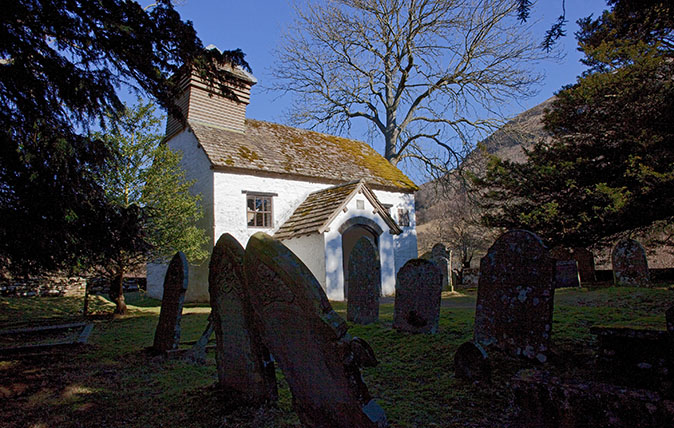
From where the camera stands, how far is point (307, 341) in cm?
283

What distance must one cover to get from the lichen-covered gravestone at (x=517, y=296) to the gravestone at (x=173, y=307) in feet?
13.8

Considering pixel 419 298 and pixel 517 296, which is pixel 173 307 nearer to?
pixel 419 298

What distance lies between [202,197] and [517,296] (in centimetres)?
1233

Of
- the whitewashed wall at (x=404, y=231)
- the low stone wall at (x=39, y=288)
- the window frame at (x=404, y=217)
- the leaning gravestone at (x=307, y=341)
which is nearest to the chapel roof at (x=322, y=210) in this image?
the whitewashed wall at (x=404, y=231)

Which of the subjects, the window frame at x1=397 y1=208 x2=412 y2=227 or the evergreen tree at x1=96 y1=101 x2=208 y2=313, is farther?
the window frame at x1=397 y1=208 x2=412 y2=227

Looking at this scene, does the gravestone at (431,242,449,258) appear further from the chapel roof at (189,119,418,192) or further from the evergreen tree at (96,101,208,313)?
the evergreen tree at (96,101,208,313)

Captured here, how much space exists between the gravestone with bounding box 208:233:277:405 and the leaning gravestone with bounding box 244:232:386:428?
288 mm

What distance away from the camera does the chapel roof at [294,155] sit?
1488 cm

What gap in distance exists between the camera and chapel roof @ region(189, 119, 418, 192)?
14.9 meters

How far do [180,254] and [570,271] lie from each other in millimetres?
13059

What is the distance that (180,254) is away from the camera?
19.4 ft

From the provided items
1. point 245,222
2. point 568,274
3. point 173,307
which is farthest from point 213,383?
point 568,274

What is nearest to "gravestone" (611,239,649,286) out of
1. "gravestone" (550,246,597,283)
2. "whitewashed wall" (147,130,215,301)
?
"gravestone" (550,246,597,283)

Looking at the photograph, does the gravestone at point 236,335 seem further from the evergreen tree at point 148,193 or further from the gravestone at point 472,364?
the evergreen tree at point 148,193
